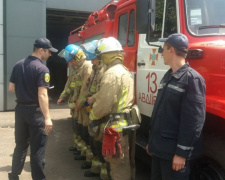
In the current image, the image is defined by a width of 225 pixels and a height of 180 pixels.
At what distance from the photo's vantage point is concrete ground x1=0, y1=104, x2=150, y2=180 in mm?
4363

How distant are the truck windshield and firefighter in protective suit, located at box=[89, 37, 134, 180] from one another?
2.94 ft

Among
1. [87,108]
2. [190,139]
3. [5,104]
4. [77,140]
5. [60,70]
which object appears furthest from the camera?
[60,70]

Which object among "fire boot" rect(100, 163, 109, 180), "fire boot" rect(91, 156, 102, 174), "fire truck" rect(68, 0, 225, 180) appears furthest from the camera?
"fire boot" rect(91, 156, 102, 174)

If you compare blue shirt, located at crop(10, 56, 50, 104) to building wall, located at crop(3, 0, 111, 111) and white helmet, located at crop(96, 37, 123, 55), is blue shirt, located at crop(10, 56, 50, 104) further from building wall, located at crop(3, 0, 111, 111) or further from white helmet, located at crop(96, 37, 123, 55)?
building wall, located at crop(3, 0, 111, 111)

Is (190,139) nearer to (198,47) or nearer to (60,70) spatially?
(198,47)

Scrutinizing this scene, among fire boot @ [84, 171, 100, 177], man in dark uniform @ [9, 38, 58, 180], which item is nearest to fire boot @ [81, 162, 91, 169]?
fire boot @ [84, 171, 100, 177]

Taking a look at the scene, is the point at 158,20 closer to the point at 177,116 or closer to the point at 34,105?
the point at 177,116

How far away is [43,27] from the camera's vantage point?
379 inches

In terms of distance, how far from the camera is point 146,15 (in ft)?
9.54

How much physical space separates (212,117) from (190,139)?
0.72 m

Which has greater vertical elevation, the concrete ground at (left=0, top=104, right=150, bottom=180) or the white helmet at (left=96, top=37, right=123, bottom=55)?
the white helmet at (left=96, top=37, right=123, bottom=55)

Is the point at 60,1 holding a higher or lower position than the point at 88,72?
higher

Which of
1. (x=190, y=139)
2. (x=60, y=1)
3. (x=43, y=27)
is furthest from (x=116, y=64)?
(x=60, y=1)

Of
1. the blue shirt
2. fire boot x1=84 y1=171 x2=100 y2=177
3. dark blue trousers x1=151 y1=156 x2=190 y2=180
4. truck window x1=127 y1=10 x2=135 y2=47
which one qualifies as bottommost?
fire boot x1=84 y1=171 x2=100 y2=177
